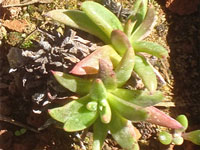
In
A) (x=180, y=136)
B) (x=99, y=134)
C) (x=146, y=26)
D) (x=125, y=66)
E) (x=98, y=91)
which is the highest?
(x=146, y=26)

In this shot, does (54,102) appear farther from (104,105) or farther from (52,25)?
(52,25)

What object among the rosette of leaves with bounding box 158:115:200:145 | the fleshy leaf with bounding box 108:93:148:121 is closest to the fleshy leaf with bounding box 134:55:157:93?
the fleshy leaf with bounding box 108:93:148:121

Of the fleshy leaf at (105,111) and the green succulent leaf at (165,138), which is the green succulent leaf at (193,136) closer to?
the green succulent leaf at (165,138)

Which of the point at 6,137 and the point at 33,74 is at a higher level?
the point at 33,74

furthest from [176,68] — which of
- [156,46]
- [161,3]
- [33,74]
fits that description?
[33,74]

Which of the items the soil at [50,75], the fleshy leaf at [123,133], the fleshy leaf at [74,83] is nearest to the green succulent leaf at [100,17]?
the soil at [50,75]

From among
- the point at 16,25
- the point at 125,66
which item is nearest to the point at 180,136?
the point at 125,66

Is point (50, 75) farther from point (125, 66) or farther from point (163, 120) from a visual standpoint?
point (163, 120)
